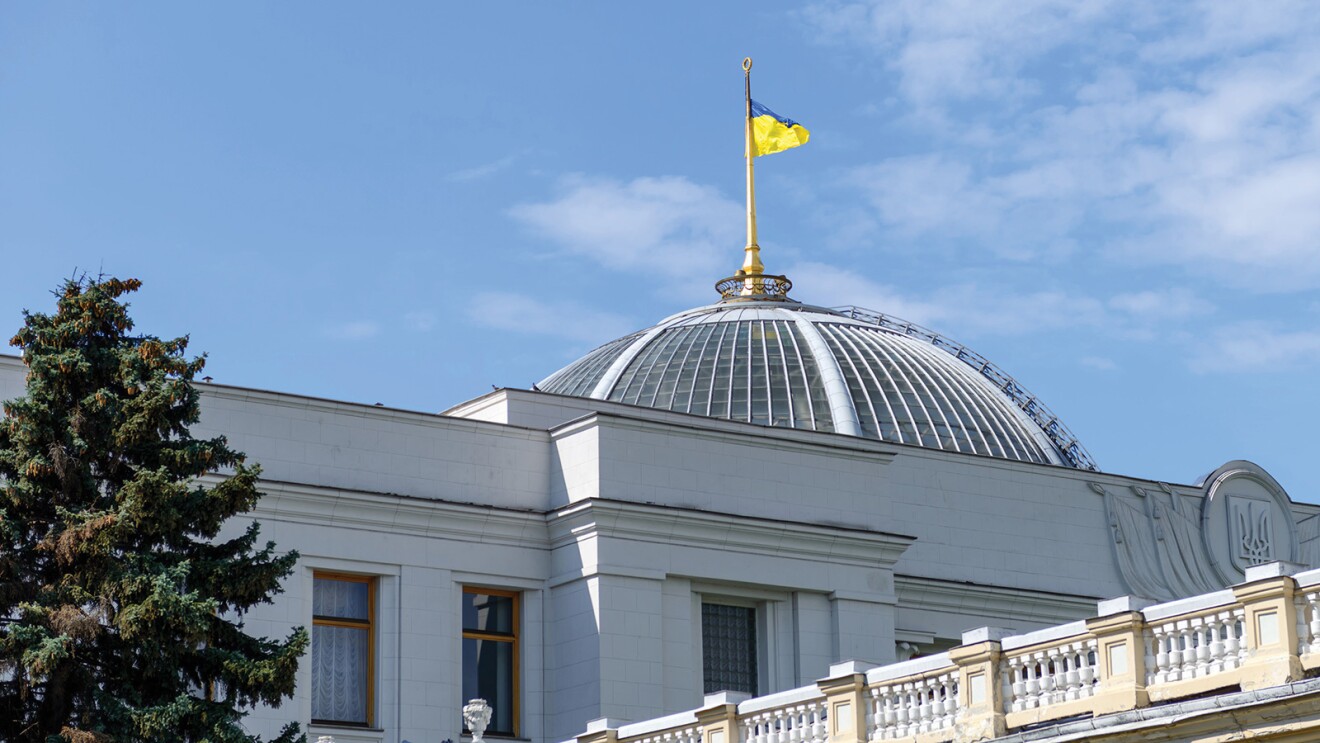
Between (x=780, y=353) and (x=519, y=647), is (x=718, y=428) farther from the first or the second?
(x=780, y=353)

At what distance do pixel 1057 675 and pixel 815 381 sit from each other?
2394cm

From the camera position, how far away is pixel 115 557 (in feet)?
92.9

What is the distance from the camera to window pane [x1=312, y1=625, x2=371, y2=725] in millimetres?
36031

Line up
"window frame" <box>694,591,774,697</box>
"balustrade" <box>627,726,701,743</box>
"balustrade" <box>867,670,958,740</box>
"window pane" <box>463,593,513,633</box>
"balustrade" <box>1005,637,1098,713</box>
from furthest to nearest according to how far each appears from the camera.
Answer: "window frame" <box>694,591,774,697</box> < "window pane" <box>463,593,513,633</box> < "balustrade" <box>627,726,701,743</box> < "balustrade" <box>867,670,958,740</box> < "balustrade" <box>1005,637,1098,713</box>

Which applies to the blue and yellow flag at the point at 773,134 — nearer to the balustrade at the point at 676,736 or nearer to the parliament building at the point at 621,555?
the parliament building at the point at 621,555

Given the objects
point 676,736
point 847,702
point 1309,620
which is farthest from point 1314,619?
point 676,736

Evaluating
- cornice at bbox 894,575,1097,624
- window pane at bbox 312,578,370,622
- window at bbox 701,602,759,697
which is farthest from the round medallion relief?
window pane at bbox 312,578,370,622

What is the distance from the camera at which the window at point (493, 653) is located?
122 feet

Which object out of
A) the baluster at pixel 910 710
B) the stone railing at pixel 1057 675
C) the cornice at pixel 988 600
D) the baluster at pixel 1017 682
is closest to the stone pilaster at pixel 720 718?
the stone railing at pixel 1057 675

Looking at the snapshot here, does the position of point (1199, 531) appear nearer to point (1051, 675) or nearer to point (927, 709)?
point (927, 709)

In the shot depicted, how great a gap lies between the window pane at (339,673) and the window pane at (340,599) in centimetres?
23

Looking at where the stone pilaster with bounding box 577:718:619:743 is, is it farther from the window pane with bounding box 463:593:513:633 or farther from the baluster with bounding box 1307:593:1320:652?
the baluster with bounding box 1307:593:1320:652

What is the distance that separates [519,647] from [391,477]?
347cm

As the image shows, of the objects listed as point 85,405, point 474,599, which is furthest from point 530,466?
point 85,405
